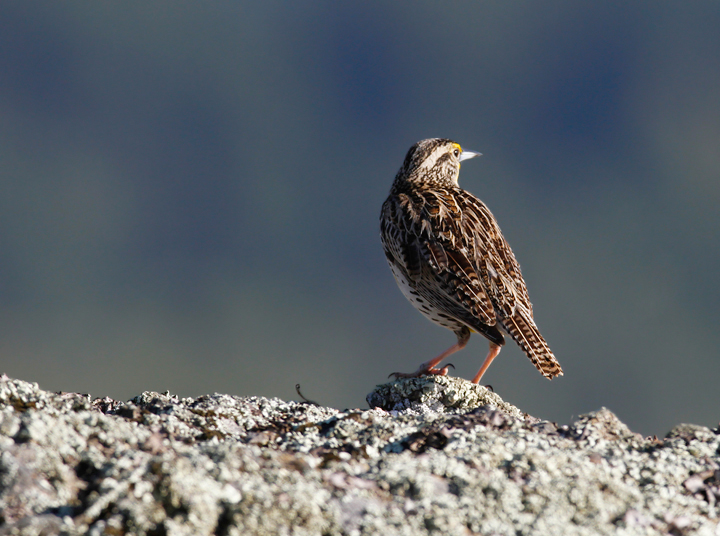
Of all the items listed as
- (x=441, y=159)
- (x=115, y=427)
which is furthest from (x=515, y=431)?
(x=441, y=159)

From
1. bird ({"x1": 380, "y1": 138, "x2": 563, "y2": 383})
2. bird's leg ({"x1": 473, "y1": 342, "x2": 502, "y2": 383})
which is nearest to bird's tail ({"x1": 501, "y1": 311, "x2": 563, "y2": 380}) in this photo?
bird ({"x1": 380, "y1": 138, "x2": 563, "y2": 383})

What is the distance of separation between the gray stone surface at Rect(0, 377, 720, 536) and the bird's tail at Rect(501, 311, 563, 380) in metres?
2.33

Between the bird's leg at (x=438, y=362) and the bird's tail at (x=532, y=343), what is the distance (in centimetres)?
84

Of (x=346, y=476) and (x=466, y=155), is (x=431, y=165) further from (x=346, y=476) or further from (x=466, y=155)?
(x=346, y=476)

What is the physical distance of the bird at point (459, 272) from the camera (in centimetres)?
715

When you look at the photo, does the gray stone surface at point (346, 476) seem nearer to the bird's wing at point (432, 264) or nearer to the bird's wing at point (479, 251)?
the bird's wing at point (432, 264)

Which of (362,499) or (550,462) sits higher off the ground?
(550,462)

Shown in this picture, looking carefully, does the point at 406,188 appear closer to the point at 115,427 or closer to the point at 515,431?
the point at 515,431

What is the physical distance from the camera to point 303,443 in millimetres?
4039

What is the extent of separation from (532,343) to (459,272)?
1.12m

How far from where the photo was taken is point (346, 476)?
3.26 m

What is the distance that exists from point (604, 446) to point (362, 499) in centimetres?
184

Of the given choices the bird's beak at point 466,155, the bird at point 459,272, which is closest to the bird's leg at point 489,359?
the bird at point 459,272

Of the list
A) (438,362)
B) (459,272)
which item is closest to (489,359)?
(438,362)
